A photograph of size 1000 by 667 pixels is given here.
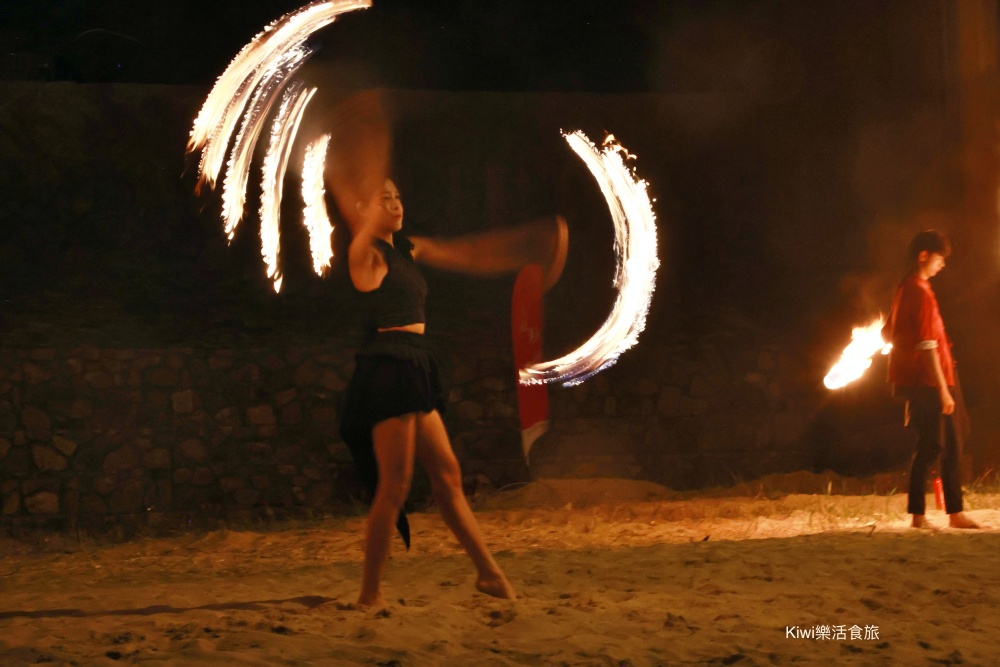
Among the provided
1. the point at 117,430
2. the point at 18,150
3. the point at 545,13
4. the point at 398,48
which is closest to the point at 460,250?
the point at 117,430

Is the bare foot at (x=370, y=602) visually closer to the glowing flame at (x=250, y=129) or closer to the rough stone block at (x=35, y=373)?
the glowing flame at (x=250, y=129)

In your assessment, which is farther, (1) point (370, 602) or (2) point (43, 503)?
(2) point (43, 503)

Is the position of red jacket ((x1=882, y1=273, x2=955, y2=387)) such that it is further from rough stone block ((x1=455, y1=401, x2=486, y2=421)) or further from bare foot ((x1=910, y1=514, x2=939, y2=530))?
rough stone block ((x1=455, y1=401, x2=486, y2=421))

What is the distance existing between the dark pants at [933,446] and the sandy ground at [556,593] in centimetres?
34

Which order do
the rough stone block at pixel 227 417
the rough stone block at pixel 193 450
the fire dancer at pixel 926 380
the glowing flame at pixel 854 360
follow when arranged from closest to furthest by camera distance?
the fire dancer at pixel 926 380, the glowing flame at pixel 854 360, the rough stone block at pixel 193 450, the rough stone block at pixel 227 417

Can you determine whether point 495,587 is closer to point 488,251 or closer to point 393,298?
point 393,298

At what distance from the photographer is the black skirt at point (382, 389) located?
456cm

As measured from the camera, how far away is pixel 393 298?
15.4 feet

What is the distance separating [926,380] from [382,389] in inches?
156

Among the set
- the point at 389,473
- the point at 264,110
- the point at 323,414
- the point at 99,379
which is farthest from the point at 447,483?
the point at 99,379

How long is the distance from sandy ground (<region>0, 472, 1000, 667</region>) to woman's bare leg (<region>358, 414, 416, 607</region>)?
1.14ft

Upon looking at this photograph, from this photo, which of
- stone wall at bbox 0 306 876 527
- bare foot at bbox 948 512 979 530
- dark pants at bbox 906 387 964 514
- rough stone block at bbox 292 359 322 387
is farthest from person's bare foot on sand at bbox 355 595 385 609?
rough stone block at bbox 292 359 322 387

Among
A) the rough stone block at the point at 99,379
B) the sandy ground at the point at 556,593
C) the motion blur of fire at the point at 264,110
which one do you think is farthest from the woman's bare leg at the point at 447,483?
the rough stone block at the point at 99,379

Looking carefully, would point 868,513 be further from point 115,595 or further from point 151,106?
point 151,106
